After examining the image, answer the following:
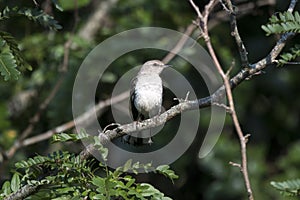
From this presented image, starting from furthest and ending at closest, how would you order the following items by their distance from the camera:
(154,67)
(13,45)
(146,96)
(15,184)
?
(154,67) → (146,96) → (13,45) → (15,184)

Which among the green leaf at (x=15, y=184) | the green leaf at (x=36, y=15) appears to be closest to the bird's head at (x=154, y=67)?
the green leaf at (x=36, y=15)

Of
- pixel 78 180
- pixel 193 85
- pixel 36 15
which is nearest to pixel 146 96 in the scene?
pixel 36 15

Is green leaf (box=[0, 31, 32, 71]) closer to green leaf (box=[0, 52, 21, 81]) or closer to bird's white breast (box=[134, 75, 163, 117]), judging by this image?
green leaf (box=[0, 52, 21, 81])

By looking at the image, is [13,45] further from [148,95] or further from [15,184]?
[148,95]

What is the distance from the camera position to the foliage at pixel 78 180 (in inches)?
136

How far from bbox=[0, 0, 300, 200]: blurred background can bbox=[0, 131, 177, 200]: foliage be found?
3.10m

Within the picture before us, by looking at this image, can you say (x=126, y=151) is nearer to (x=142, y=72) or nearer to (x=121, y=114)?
(x=121, y=114)

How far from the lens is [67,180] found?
3.60 meters

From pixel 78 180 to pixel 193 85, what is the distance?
4.59 m

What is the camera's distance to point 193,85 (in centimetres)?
805

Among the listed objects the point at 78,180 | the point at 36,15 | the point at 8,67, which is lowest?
the point at 78,180

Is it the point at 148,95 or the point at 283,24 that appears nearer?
the point at 283,24

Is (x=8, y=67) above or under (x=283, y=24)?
under

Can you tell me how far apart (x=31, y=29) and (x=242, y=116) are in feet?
9.87
